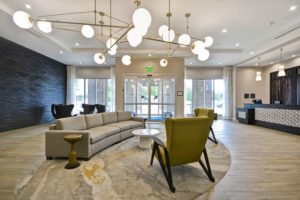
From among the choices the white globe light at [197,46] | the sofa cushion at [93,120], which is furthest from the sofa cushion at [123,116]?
the white globe light at [197,46]

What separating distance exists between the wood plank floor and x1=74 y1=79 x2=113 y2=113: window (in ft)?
18.5

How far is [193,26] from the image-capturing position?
5098 millimetres

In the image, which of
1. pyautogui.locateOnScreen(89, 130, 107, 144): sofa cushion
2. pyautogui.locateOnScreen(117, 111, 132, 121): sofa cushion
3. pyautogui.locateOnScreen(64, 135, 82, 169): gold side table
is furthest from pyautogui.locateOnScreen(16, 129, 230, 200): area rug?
pyautogui.locateOnScreen(117, 111, 132, 121): sofa cushion

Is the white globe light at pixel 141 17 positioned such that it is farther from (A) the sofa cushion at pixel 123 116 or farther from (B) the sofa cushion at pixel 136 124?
(A) the sofa cushion at pixel 123 116

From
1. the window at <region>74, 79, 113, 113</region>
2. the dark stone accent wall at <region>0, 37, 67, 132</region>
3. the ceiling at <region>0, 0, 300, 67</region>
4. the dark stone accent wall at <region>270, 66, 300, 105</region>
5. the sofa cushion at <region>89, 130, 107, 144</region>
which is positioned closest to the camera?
the sofa cushion at <region>89, 130, 107, 144</region>

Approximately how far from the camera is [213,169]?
2959 millimetres

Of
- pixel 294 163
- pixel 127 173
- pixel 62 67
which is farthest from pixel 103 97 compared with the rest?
pixel 294 163

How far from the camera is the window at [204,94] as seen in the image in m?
10.5

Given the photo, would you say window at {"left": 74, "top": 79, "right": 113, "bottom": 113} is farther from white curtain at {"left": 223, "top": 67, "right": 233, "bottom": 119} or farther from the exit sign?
white curtain at {"left": 223, "top": 67, "right": 233, "bottom": 119}

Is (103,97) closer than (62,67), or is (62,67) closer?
(62,67)

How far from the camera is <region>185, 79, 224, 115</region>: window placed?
34.5 ft

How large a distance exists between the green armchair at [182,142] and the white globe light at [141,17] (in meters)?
1.42

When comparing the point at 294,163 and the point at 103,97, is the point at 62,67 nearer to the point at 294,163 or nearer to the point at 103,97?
the point at 103,97

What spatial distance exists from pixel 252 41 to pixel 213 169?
5649 millimetres
